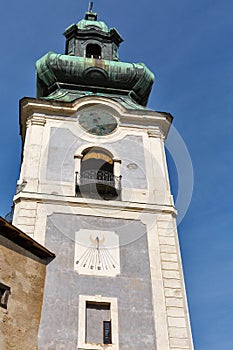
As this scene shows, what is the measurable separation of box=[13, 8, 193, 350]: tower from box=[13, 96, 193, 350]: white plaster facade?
0.03m

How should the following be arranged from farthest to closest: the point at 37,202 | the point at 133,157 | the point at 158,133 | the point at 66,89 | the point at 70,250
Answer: the point at 66,89 < the point at 158,133 < the point at 133,157 < the point at 37,202 < the point at 70,250

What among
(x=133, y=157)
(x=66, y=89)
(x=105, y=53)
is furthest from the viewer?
(x=105, y=53)

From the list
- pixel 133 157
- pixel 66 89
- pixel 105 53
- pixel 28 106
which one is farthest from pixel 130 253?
pixel 105 53

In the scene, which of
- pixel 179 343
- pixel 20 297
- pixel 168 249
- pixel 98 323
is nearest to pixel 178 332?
pixel 179 343

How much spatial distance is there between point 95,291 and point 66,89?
984cm

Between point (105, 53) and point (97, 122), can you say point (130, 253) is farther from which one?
point (105, 53)

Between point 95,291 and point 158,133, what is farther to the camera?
point 158,133

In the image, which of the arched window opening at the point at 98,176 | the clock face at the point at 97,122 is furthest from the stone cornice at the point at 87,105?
the arched window opening at the point at 98,176

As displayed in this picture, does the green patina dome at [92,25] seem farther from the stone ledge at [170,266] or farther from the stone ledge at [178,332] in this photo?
the stone ledge at [178,332]

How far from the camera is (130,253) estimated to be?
1249 centimetres

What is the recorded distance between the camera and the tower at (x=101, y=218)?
1098cm

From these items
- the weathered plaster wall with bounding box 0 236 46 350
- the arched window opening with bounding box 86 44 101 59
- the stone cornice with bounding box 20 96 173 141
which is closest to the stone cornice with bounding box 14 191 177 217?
the weathered plaster wall with bounding box 0 236 46 350

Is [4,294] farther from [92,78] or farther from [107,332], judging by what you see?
[92,78]

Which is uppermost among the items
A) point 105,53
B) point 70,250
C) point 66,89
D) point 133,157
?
point 105,53
